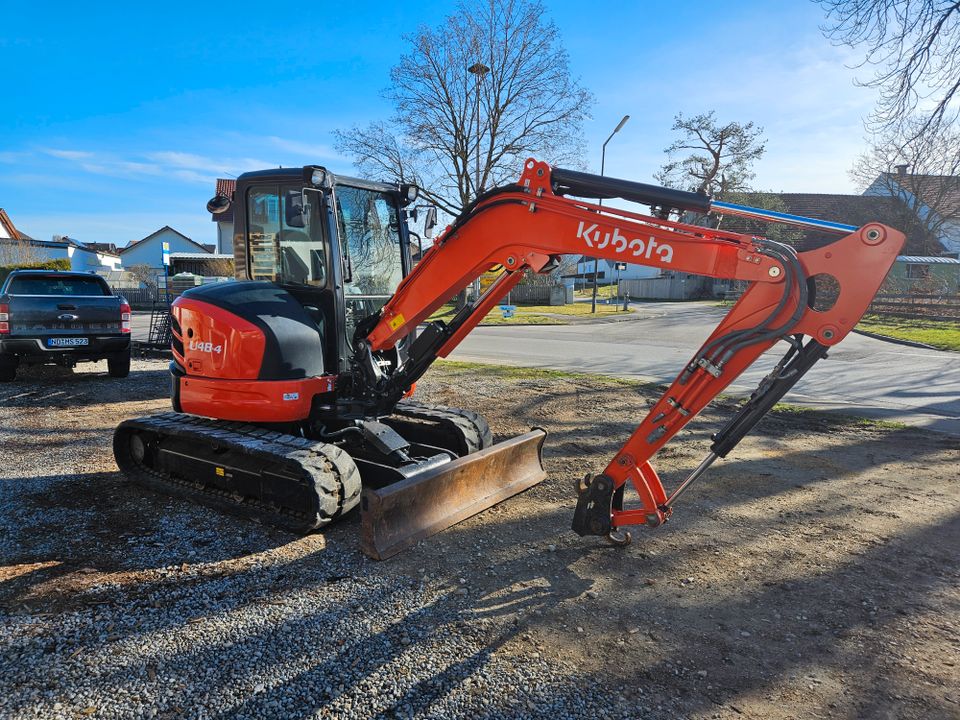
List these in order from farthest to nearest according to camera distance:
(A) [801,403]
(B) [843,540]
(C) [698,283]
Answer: (C) [698,283] < (A) [801,403] < (B) [843,540]

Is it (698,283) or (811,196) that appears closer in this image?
(698,283)

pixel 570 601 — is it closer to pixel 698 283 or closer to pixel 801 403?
pixel 801 403

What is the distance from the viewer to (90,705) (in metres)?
2.55

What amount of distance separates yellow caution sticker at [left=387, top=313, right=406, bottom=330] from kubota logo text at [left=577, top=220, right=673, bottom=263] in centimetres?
161

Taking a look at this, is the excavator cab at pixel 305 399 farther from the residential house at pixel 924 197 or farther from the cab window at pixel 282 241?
the residential house at pixel 924 197

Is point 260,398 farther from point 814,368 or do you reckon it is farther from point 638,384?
point 814,368

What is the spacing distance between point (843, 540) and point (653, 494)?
1.67 metres

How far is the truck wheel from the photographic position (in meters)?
10.6

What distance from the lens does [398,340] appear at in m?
4.81

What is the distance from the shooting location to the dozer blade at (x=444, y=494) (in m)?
3.82

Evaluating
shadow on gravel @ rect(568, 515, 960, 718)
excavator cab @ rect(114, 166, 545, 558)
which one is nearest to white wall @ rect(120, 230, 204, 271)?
excavator cab @ rect(114, 166, 545, 558)

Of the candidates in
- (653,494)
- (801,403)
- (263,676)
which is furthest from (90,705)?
(801,403)

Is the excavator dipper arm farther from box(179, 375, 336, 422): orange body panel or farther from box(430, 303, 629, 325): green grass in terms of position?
box(430, 303, 629, 325): green grass

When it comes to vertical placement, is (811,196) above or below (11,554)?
above
